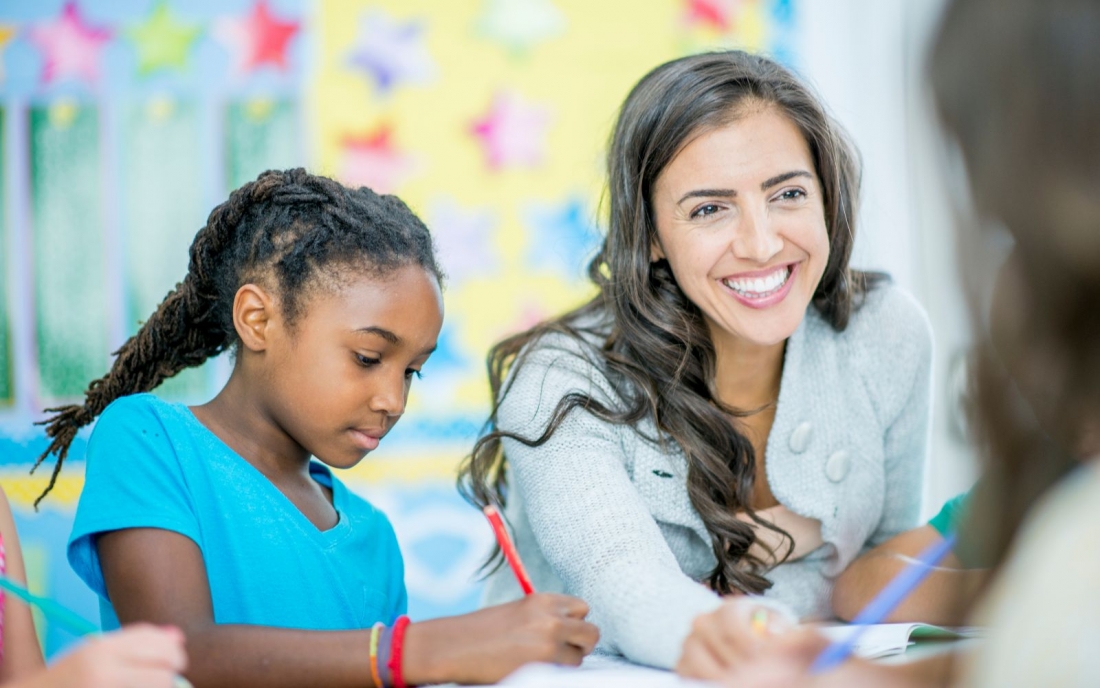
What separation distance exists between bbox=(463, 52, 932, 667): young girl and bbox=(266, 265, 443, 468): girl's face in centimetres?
19

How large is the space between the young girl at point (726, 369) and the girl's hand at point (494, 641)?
25 centimetres

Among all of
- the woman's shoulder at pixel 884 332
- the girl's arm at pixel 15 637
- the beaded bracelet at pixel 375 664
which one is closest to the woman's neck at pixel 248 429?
the girl's arm at pixel 15 637

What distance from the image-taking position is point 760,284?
1.35 metres

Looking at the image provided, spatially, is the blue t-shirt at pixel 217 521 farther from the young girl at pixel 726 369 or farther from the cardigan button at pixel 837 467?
the cardigan button at pixel 837 467

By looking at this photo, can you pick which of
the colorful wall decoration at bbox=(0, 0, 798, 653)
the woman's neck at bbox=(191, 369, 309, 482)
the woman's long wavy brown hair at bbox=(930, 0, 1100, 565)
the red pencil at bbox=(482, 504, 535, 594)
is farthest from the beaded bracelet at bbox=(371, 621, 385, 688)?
the colorful wall decoration at bbox=(0, 0, 798, 653)

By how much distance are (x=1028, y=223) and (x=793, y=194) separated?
730 mm

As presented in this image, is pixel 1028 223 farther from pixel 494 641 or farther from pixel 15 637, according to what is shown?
pixel 15 637

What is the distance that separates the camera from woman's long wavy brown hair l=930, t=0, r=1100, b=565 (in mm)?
613

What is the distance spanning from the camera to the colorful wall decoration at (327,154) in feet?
8.17

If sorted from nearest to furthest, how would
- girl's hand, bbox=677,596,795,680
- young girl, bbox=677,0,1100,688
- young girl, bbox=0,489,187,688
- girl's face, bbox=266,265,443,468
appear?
1. young girl, bbox=677,0,1100,688
2. young girl, bbox=0,489,187,688
3. girl's hand, bbox=677,596,795,680
4. girl's face, bbox=266,265,443,468

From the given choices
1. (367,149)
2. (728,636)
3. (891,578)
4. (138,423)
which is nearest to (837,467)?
(891,578)

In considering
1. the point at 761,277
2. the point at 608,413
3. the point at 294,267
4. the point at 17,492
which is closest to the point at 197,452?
the point at 294,267

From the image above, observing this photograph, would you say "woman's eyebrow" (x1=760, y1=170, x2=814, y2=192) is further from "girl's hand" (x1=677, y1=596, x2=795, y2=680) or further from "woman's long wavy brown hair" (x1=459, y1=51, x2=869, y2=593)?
"girl's hand" (x1=677, y1=596, x2=795, y2=680)

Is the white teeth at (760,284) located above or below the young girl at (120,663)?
above
